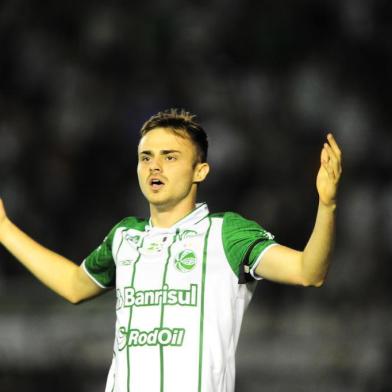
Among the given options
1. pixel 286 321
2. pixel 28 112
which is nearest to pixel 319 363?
pixel 286 321

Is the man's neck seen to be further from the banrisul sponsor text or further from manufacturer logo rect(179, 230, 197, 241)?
the banrisul sponsor text

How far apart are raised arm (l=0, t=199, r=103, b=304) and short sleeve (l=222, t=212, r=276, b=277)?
75cm

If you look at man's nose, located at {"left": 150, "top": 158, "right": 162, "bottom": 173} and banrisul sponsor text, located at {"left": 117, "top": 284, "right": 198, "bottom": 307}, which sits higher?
man's nose, located at {"left": 150, "top": 158, "right": 162, "bottom": 173}

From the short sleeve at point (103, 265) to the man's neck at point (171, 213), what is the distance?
0.88 feet

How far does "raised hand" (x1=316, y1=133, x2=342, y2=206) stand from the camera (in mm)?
3248

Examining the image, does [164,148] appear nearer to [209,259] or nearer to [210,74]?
[209,259]

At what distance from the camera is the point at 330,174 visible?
3.27 meters

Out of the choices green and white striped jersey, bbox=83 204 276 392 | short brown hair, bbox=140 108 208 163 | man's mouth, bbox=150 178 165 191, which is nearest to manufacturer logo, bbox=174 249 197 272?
green and white striped jersey, bbox=83 204 276 392

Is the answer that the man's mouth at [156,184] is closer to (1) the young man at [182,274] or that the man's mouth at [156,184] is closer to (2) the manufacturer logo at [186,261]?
(1) the young man at [182,274]

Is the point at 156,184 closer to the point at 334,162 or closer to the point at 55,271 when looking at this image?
the point at 55,271

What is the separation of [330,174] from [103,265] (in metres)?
1.25

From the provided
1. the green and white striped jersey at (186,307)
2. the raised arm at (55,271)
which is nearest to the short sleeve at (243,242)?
the green and white striped jersey at (186,307)

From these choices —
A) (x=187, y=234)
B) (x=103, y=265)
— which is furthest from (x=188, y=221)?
(x=103, y=265)

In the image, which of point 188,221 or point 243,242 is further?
point 188,221
